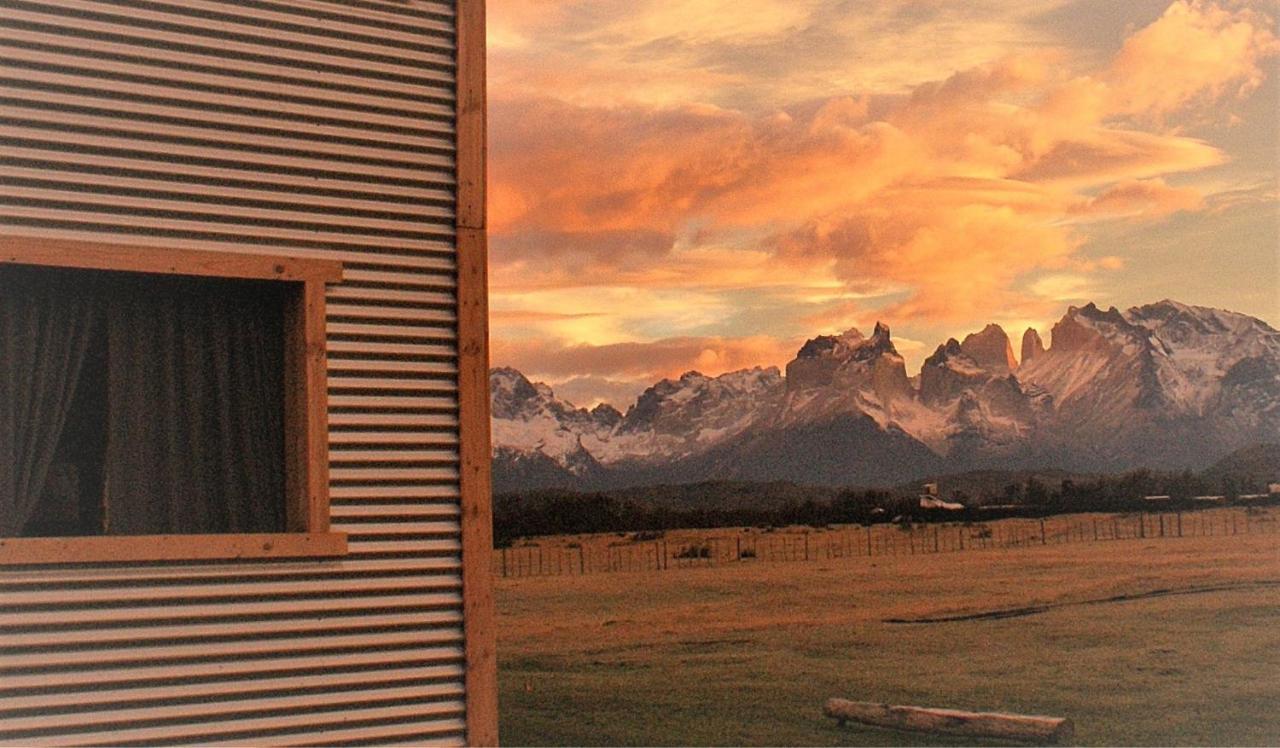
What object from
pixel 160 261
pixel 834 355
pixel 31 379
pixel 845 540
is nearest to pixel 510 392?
pixel 834 355

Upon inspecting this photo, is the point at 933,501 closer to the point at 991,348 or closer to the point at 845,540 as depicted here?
the point at 845,540

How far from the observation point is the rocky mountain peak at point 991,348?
30297mm

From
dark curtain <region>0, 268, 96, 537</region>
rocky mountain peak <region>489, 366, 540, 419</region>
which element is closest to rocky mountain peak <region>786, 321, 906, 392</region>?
rocky mountain peak <region>489, 366, 540, 419</region>

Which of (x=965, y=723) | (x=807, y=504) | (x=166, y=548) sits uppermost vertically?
(x=807, y=504)

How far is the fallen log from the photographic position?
869 inches

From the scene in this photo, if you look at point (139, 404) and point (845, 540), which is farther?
point (845, 540)

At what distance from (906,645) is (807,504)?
3966 millimetres

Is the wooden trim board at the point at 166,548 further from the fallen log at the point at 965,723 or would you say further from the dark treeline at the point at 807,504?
the dark treeline at the point at 807,504

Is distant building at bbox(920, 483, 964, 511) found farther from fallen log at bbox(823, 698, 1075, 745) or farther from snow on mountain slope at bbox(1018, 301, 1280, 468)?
fallen log at bbox(823, 698, 1075, 745)

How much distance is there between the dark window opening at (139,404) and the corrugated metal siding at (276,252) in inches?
11.0

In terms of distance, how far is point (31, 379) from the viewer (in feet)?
23.5

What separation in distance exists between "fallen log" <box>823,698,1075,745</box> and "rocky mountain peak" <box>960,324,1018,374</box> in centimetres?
834

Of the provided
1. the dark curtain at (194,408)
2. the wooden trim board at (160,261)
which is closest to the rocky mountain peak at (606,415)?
the dark curtain at (194,408)

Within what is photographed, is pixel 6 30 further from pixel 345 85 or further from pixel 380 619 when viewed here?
pixel 380 619
